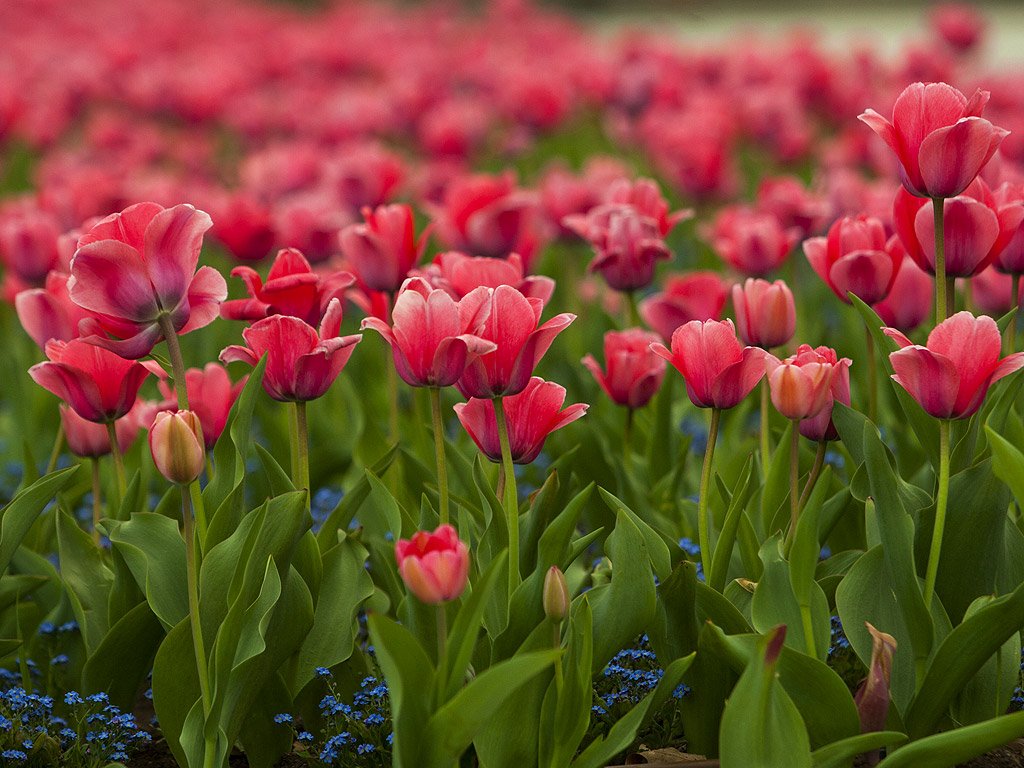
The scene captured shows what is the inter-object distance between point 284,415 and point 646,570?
125 cm

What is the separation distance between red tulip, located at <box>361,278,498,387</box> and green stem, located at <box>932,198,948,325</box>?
0.66 meters

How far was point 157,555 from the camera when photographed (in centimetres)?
162

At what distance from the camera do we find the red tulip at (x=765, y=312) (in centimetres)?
179

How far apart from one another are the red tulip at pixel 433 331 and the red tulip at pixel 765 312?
55cm

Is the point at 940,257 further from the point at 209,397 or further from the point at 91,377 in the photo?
the point at 91,377

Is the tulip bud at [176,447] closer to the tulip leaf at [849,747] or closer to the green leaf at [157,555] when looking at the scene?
the green leaf at [157,555]

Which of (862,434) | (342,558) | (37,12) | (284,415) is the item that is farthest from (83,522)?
(37,12)

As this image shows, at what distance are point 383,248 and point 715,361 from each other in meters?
0.72

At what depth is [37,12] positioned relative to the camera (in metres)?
Answer: 11.6

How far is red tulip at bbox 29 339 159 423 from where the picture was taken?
5.22 ft

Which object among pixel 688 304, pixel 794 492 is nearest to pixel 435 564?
pixel 794 492

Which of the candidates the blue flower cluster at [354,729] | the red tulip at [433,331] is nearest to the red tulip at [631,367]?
the red tulip at [433,331]

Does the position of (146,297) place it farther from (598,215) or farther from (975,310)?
(975,310)

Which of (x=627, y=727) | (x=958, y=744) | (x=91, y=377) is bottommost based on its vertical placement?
(x=958, y=744)
